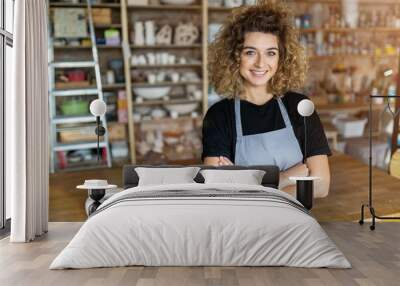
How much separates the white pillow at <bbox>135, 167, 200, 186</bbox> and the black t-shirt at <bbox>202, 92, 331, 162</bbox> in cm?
59

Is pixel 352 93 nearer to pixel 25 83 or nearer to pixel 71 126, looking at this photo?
pixel 71 126

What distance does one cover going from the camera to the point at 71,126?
261 inches

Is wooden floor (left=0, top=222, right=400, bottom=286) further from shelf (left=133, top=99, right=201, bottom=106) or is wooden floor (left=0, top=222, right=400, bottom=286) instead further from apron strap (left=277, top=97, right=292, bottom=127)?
shelf (left=133, top=99, right=201, bottom=106)

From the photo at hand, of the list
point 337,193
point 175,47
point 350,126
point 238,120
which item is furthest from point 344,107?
point 175,47

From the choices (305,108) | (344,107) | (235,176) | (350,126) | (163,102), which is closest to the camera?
(235,176)

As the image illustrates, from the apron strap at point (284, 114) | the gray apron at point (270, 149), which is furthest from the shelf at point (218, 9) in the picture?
the gray apron at point (270, 149)

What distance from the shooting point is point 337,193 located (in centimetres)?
559

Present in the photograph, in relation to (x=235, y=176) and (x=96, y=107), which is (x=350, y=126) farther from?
(x=96, y=107)

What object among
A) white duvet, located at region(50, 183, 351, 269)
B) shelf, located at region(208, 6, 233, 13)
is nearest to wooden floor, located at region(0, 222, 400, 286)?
white duvet, located at region(50, 183, 351, 269)

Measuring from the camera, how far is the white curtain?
425 cm

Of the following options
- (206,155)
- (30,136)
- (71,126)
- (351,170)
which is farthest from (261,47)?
(71,126)

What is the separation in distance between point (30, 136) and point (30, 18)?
2.87ft

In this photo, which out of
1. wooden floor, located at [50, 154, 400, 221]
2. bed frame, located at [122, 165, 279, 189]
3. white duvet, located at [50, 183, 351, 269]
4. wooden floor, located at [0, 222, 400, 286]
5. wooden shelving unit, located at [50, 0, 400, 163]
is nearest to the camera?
wooden floor, located at [0, 222, 400, 286]

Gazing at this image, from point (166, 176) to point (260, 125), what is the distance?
1.07 m
